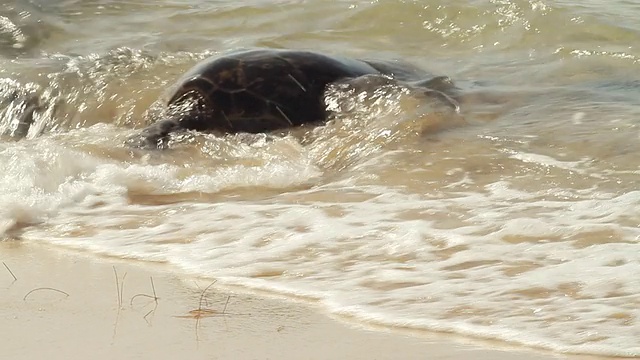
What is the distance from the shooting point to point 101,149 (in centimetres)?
574

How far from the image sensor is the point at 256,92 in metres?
6.09

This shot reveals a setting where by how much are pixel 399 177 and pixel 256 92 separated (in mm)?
1451

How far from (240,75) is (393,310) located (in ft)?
10.6

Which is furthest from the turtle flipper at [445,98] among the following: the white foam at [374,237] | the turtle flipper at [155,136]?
the turtle flipper at [155,136]

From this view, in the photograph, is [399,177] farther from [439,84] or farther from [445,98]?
[439,84]

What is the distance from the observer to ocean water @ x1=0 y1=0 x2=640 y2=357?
10.9 ft

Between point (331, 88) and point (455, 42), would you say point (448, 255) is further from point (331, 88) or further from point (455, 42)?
point (455, 42)

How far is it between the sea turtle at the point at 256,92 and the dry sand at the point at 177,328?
243 centimetres

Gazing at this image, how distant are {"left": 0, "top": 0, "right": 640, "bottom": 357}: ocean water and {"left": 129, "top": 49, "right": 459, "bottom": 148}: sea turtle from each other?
0.48 feet

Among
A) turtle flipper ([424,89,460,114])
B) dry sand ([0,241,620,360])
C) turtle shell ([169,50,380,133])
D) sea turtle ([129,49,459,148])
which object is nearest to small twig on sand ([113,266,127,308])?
dry sand ([0,241,620,360])

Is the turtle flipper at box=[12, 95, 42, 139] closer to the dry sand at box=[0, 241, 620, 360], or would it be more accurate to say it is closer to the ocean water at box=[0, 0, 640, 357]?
the ocean water at box=[0, 0, 640, 357]

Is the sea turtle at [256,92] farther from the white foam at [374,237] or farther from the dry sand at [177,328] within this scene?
the dry sand at [177,328]

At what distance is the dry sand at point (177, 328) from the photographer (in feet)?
9.02

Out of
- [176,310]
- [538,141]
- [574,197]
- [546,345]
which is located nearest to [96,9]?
[538,141]
